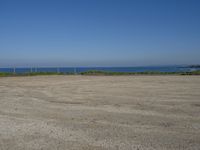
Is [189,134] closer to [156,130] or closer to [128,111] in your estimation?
[156,130]

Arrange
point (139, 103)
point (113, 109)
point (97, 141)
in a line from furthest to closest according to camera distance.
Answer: point (139, 103) < point (113, 109) < point (97, 141)

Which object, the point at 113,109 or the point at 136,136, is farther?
the point at 113,109

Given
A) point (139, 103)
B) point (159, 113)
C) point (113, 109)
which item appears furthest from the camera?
point (139, 103)

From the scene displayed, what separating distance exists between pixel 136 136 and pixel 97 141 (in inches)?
37.9

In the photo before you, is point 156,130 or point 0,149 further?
point 156,130

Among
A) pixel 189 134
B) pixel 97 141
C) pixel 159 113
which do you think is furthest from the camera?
pixel 159 113

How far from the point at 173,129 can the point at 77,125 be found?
255 cm

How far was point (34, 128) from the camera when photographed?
19.7ft

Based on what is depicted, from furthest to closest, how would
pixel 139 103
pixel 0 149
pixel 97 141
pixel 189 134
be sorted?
1. pixel 139 103
2. pixel 189 134
3. pixel 97 141
4. pixel 0 149

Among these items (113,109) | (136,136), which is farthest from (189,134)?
(113,109)

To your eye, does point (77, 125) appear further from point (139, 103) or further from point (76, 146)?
point (139, 103)

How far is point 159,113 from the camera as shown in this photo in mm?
7613

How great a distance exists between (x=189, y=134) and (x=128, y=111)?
2.82 metres

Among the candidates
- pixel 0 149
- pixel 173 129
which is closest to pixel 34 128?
pixel 0 149
